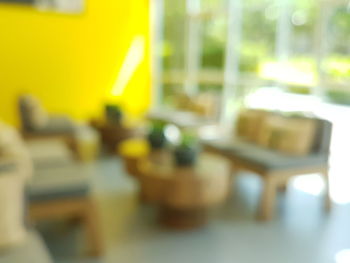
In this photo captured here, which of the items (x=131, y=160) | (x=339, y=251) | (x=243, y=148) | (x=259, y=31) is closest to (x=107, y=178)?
(x=131, y=160)

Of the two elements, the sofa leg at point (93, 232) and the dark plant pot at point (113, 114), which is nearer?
the sofa leg at point (93, 232)

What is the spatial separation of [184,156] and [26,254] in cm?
162

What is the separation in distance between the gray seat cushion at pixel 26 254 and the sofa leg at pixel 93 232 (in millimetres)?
712

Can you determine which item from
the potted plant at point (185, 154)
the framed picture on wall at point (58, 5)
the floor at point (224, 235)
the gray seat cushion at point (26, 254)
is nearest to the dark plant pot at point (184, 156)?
the potted plant at point (185, 154)

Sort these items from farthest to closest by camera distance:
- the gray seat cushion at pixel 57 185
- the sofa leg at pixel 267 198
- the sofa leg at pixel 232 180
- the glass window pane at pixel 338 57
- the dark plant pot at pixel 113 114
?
the dark plant pot at pixel 113 114 → the glass window pane at pixel 338 57 → the sofa leg at pixel 232 180 → the sofa leg at pixel 267 198 → the gray seat cushion at pixel 57 185

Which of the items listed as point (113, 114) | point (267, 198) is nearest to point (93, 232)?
point (267, 198)

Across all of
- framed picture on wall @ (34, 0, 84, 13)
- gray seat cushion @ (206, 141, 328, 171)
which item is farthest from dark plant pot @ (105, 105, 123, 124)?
framed picture on wall @ (34, 0, 84, 13)

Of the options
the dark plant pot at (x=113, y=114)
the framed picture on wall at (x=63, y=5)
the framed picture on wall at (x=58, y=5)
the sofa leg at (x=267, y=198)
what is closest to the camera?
the sofa leg at (x=267, y=198)

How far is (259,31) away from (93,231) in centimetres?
415

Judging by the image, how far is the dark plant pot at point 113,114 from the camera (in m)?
5.53

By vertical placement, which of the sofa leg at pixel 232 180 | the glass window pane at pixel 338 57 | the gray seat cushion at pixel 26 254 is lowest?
the sofa leg at pixel 232 180

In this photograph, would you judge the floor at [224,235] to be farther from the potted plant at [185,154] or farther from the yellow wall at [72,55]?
the yellow wall at [72,55]

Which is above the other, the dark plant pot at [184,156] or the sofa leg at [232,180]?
the dark plant pot at [184,156]

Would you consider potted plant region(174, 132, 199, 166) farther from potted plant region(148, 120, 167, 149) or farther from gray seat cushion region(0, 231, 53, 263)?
gray seat cushion region(0, 231, 53, 263)
